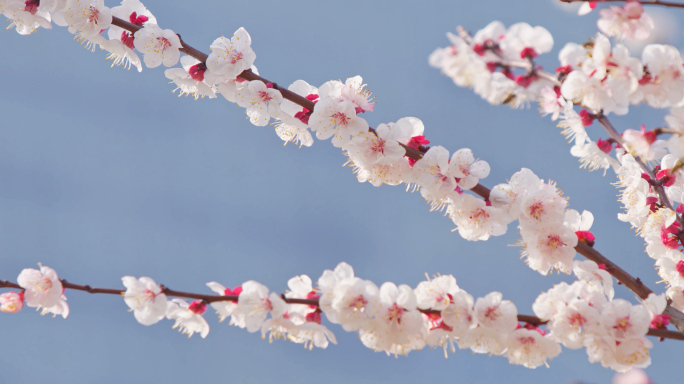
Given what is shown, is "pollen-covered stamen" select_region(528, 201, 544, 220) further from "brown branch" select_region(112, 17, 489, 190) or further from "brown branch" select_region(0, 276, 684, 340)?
"brown branch" select_region(0, 276, 684, 340)

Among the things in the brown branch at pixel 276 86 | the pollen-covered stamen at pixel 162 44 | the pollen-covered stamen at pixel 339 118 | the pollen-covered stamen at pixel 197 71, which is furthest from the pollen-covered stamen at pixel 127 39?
the pollen-covered stamen at pixel 339 118

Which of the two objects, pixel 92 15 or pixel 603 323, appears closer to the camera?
pixel 603 323

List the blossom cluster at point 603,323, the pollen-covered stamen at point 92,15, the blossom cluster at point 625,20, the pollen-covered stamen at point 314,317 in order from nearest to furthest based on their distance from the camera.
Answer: the blossom cluster at point 625,20
the blossom cluster at point 603,323
the pollen-covered stamen at point 314,317
the pollen-covered stamen at point 92,15

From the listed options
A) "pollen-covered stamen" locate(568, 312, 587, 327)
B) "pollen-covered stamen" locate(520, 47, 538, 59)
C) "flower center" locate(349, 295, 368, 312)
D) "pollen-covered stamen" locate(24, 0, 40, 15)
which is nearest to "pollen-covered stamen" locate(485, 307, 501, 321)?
"pollen-covered stamen" locate(568, 312, 587, 327)

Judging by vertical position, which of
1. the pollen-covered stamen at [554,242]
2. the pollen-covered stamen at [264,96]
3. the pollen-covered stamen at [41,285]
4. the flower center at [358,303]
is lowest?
the pollen-covered stamen at [41,285]

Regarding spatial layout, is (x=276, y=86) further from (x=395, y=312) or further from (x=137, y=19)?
(x=395, y=312)

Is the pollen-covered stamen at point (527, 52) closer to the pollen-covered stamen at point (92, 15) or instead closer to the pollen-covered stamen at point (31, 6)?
the pollen-covered stamen at point (92, 15)

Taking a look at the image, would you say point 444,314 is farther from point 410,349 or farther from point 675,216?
point 675,216

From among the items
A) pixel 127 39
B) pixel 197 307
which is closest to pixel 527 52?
pixel 197 307
